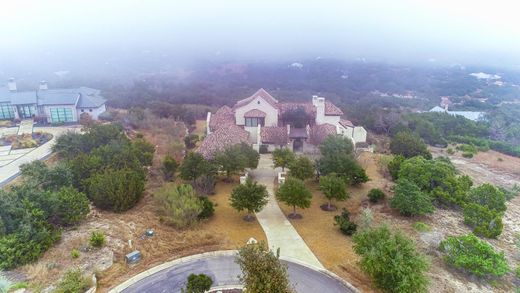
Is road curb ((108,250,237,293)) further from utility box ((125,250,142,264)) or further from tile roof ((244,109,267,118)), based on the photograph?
tile roof ((244,109,267,118))

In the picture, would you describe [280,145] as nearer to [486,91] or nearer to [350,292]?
[350,292]

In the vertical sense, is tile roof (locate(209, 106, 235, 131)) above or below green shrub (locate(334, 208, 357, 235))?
above

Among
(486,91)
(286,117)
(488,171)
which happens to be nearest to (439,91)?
(486,91)

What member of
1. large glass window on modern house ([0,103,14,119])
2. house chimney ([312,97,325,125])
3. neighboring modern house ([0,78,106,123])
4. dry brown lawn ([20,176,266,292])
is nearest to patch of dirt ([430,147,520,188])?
house chimney ([312,97,325,125])

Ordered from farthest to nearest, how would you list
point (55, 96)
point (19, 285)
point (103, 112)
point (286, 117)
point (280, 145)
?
point (103, 112), point (55, 96), point (286, 117), point (280, 145), point (19, 285)

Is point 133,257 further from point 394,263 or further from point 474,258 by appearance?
point 474,258

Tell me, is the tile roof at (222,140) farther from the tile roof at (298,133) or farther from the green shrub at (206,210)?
the green shrub at (206,210)
